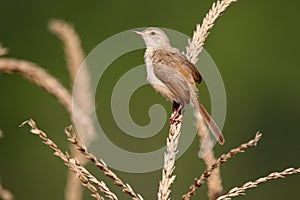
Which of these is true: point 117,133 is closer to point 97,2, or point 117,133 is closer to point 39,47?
point 39,47

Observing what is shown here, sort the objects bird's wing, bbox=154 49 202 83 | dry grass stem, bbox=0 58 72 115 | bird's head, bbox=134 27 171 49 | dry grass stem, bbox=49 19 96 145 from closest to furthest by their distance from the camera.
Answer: dry grass stem, bbox=0 58 72 115
dry grass stem, bbox=49 19 96 145
bird's wing, bbox=154 49 202 83
bird's head, bbox=134 27 171 49

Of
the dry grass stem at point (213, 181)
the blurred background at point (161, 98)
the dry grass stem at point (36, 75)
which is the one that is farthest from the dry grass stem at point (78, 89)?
the blurred background at point (161, 98)

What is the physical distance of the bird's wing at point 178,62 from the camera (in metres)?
2.39

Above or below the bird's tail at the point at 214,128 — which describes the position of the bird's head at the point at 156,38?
above

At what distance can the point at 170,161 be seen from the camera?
6.25 feet

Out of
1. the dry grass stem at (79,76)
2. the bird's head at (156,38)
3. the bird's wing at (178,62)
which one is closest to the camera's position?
the dry grass stem at (79,76)

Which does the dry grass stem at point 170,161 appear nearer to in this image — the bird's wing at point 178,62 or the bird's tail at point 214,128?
the bird's wing at point 178,62

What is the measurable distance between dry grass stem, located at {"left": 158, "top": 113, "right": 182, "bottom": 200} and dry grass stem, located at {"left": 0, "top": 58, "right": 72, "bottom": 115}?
0.83ft

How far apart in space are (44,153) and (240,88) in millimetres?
3191

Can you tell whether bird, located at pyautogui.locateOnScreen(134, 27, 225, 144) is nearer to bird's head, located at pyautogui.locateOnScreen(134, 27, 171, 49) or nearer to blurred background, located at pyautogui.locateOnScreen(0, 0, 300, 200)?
bird's head, located at pyautogui.locateOnScreen(134, 27, 171, 49)

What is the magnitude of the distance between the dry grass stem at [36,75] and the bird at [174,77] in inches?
28.8

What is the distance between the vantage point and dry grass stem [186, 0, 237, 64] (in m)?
2.22

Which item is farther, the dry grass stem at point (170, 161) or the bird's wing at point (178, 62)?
the bird's wing at point (178, 62)

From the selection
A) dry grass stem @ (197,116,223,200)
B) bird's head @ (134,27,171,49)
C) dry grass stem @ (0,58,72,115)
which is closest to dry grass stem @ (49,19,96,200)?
dry grass stem @ (0,58,72,115)
